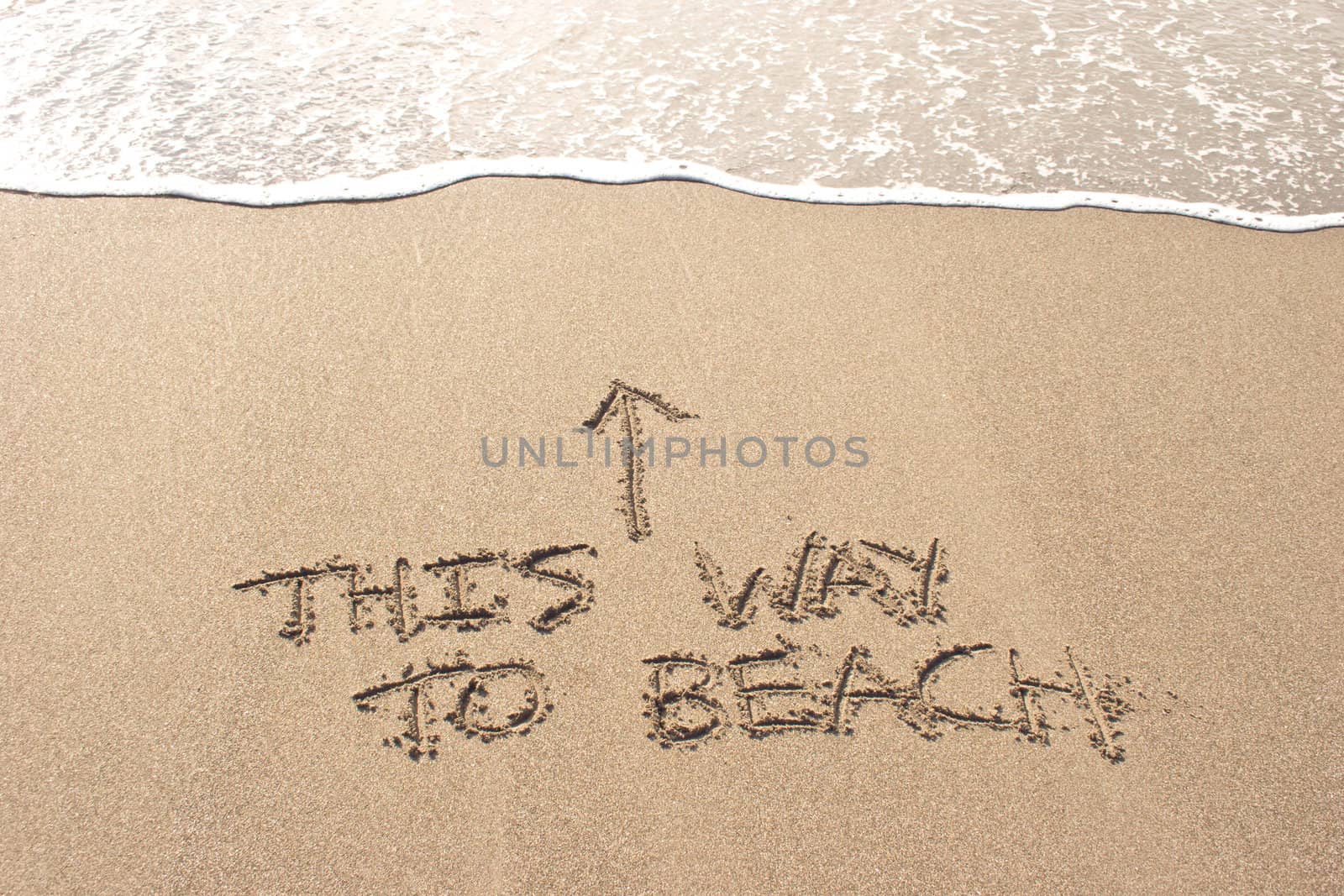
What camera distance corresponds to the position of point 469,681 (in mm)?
1939

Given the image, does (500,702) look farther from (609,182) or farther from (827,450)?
(609,182)

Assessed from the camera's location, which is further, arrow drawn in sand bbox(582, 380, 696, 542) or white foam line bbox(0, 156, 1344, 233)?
white foam line bbox(0, 156, 1344, 233)

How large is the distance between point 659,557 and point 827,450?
585 mm

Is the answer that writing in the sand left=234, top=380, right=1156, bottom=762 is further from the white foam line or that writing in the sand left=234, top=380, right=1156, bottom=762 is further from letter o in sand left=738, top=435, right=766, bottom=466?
the white foam line

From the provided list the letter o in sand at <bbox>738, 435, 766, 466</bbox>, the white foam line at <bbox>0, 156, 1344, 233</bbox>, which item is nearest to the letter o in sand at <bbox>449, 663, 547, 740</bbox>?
the letter o in sand at <bbox>738, 435, 766, 466</bbox>

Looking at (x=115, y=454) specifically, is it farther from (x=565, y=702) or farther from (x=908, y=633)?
(x=908, y=633)

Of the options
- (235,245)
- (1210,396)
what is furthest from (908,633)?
(235,245)

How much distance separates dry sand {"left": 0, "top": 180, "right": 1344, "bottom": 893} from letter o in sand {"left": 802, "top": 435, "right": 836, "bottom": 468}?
43 mm

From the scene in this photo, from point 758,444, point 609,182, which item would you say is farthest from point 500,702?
point 609,182

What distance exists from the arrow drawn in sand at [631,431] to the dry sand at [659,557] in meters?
0.02

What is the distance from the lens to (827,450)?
243 centimetres

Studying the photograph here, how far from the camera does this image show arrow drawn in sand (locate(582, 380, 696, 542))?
7.43 ft

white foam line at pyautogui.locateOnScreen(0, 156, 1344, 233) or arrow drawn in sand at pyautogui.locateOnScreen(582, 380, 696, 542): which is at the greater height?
white foam line at pyautogui.locateOnScreen(0, 156, 1344, 233)

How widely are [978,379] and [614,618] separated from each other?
1.34 meters
